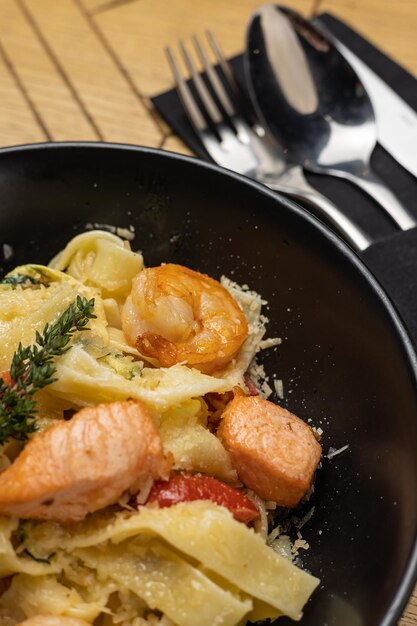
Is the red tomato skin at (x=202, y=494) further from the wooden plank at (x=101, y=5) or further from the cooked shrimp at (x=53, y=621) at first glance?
the wooden plank at (x=101, y=5)

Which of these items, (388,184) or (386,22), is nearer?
(388,184)

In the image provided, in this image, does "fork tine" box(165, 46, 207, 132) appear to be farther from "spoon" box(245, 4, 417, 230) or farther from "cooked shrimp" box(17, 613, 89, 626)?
"cooked shrimp" box(17, 613, 89, 626)

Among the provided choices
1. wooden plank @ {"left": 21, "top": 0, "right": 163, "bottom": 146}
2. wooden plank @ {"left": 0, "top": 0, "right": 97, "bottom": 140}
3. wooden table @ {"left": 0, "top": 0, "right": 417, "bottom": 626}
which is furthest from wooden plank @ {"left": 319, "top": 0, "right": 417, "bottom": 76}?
wooden plank @ {"left": 0, "top": 0, "right": 97, "bottom": 140}

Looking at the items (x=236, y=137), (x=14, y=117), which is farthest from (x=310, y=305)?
(x=14, y=117)

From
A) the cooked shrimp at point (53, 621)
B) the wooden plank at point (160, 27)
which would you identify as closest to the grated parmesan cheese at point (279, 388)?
the cooked shrimp at point (53, 621)

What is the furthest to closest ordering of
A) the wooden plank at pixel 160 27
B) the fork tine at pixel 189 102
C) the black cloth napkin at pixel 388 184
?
the wooden plank at pixel 160 27 < the fork tine at pixel 189 102 < the black cloth napkin at pixel 388 184

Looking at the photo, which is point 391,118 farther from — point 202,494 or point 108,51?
point 202,494

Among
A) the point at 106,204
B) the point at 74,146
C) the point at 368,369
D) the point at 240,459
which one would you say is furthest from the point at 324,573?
the point at 74,146
